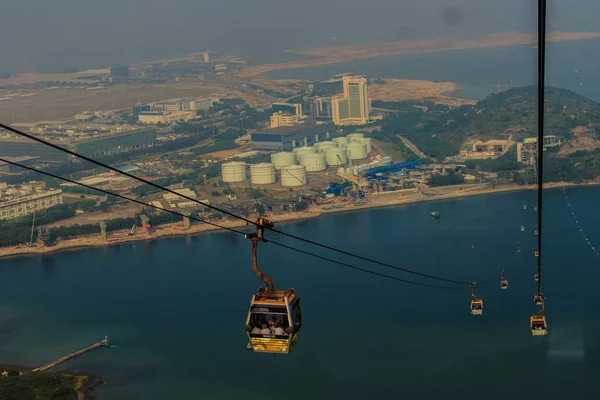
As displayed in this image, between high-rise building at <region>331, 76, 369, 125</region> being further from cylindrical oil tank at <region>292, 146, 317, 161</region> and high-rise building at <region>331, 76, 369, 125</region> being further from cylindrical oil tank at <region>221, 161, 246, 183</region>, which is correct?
cylindrical oil tank at <region>221, 161, 246, 183</region>

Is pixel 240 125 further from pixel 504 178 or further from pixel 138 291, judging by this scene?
pixel 138 291

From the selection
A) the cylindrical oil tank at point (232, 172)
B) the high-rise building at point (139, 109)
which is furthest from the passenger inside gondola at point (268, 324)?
the high-rise building at point (139, 109)

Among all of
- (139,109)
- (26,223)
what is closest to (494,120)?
(139,109)

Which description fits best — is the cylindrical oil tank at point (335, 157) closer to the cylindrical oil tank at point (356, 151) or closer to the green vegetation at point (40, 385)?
the cylindrical oil tank at point (356, 151)

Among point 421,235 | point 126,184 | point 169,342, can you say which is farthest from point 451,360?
point 126,184

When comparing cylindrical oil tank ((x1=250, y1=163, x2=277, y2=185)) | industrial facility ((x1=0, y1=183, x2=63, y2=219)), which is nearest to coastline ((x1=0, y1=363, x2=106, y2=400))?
industrial facility ((x1=0, y1=183, x2=63, y2=219))

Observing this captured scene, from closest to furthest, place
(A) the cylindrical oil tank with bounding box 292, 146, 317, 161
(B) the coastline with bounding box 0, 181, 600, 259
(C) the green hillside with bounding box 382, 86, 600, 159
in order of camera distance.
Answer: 1. (B) the coastline with bounding box 0, 181, 600, 259
2. (A) the cylindrical oil tank with bounding box 292, 146, 317, 161
3. (C) the green hillside with bounding box 382, 86, 600, 159
